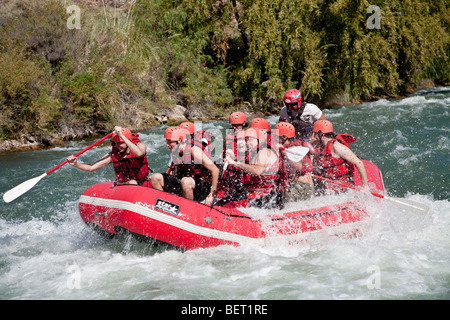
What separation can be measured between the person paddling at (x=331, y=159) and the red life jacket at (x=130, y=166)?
215 centimetres

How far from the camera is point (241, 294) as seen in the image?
4281 mm

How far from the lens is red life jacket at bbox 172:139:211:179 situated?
17.0 ft

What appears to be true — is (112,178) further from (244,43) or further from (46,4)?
(244,43)

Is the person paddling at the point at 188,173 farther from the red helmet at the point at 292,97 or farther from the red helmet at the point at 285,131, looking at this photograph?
the red helmet at the point at 292,97

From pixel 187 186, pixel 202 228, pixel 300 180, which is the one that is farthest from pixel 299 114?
pixel 202 228

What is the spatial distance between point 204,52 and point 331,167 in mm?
11977

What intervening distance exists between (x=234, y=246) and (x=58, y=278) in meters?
1.88

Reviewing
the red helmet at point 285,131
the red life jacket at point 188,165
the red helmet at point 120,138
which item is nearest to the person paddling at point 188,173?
the red life jacket at point 188,165

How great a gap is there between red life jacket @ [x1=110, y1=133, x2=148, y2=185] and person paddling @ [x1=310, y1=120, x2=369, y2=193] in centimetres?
215

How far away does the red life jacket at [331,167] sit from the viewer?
5.53 meters

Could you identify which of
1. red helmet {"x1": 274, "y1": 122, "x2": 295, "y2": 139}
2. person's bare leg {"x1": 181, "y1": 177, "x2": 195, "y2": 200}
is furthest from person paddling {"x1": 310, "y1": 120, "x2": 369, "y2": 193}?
person's bare leg {"x1": 181, "y1": 177, "x2": 195, "y2": 200}

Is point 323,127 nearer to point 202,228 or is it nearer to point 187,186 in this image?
point 187,186

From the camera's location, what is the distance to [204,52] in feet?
54.6

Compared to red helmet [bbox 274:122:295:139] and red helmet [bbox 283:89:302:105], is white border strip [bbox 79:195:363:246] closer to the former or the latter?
red helmet [bbox 274:122:295:139]
